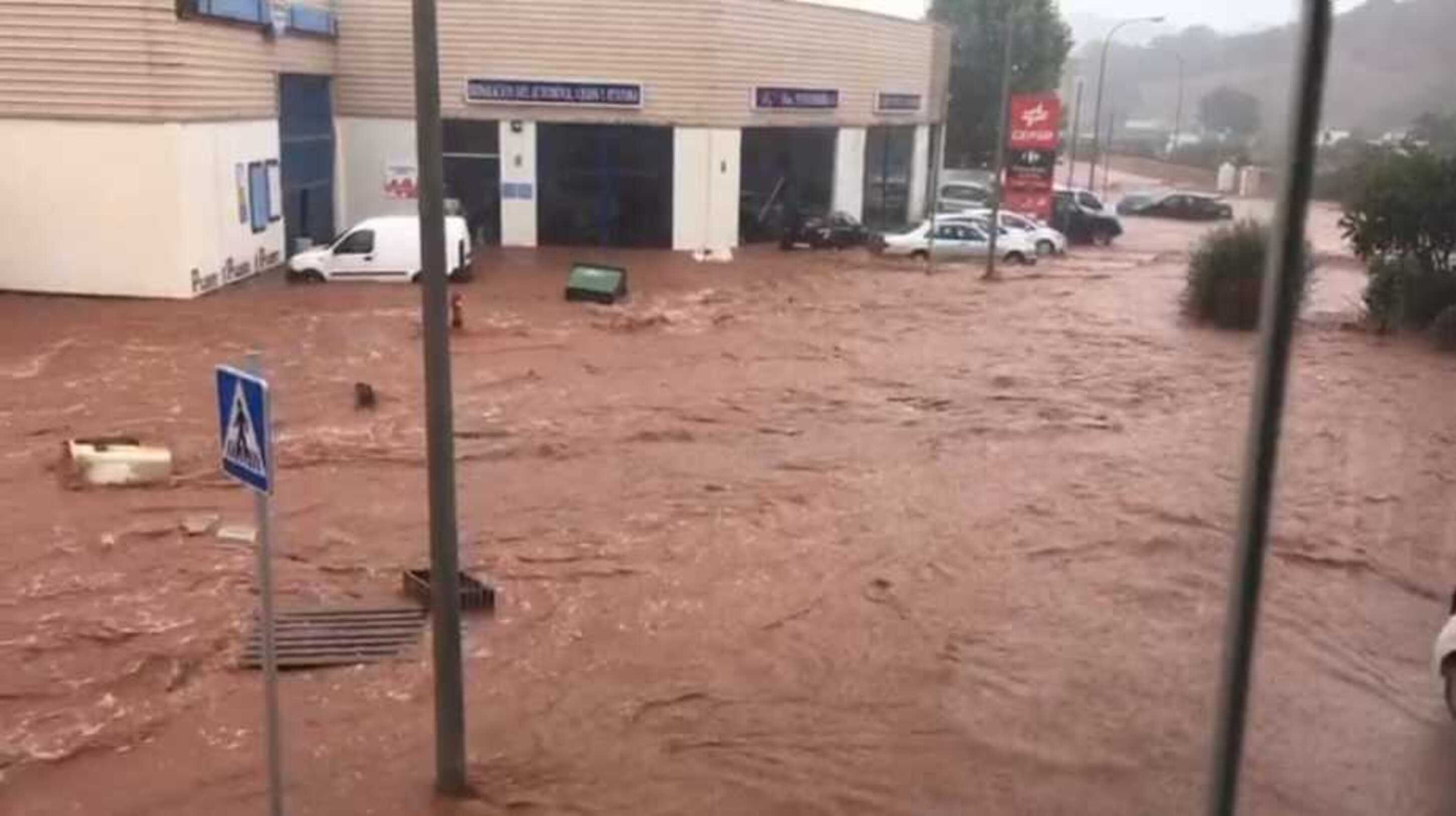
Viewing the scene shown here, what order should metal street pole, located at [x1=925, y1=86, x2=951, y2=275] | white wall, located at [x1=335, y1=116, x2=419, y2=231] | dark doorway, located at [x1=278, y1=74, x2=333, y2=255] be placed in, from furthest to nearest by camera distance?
metal street pole, located at [x1=925, y1=86, x2=951, y2=275] < white wall, located at [x1=335, y1=116, x2=419, y2=231] < dark doorway, located at [x1=278, y1=74, x2=333, y2=255]

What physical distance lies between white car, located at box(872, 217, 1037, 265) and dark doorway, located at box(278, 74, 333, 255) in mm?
11890

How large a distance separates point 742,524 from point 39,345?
10.9 meters

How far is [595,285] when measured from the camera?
2294cm

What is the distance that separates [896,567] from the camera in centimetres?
1049

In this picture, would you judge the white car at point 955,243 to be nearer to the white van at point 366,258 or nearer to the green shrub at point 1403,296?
the green shrub at point 1403,296

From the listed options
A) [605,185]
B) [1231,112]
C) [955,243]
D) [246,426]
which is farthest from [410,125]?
[1231,112]

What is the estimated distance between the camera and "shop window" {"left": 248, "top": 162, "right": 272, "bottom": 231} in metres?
24.2

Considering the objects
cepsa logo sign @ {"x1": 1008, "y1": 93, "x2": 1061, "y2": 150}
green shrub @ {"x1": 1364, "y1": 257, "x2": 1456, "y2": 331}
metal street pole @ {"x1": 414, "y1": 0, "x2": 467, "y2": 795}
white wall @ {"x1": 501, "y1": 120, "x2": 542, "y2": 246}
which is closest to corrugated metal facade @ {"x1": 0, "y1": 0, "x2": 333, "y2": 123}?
white wall @ {"x1": 501, "y1": 120, "x2": 542, "y2": 246}

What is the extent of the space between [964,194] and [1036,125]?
6.60 meters

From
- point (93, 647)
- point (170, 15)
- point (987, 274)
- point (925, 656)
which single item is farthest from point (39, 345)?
point (987, 274)

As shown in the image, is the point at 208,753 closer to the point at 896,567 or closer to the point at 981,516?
the point at 896,567

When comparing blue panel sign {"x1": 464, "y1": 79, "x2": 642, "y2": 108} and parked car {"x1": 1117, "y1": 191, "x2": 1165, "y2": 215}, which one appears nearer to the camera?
blue panel sign {"x1": 464, "y1": 79, "x2": 642, "y2": 108}

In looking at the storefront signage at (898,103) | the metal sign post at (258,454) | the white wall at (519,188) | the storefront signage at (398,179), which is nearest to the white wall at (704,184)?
the white wall at (519,188)

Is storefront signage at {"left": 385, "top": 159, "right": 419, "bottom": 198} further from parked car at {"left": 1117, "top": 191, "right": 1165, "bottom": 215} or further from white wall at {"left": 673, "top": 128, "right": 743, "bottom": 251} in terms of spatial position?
parked car at {"left": 1117, "top": 191, "right": 1165, "bottom": 215}
